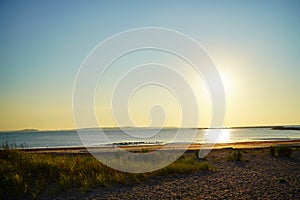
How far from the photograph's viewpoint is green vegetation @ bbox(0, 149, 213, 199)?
12.4m

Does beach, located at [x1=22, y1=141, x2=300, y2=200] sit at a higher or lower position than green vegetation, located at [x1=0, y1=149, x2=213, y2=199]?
lower

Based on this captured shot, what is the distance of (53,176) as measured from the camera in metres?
14.3

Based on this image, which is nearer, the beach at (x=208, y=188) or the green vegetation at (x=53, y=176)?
the beach at (x=208, y=188)

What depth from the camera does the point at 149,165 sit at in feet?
55.5

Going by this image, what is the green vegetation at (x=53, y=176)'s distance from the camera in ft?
40.8

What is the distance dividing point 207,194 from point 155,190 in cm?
209

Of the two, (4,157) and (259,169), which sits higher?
(4,157)

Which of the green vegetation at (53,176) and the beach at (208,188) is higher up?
the green vegetation at (53,176)

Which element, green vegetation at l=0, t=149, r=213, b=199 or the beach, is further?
green vegetation at l=0, t=149, r=213, b=199

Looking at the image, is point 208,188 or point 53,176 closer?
point 208,188

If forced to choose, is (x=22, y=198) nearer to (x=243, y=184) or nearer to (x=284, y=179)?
(x=243, y=184)

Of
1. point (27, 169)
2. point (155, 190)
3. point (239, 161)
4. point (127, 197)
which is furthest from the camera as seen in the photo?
Result: point (239, 161)

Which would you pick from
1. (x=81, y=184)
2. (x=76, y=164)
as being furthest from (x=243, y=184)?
(x=76, y=164)

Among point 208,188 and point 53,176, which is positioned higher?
point 53,176
